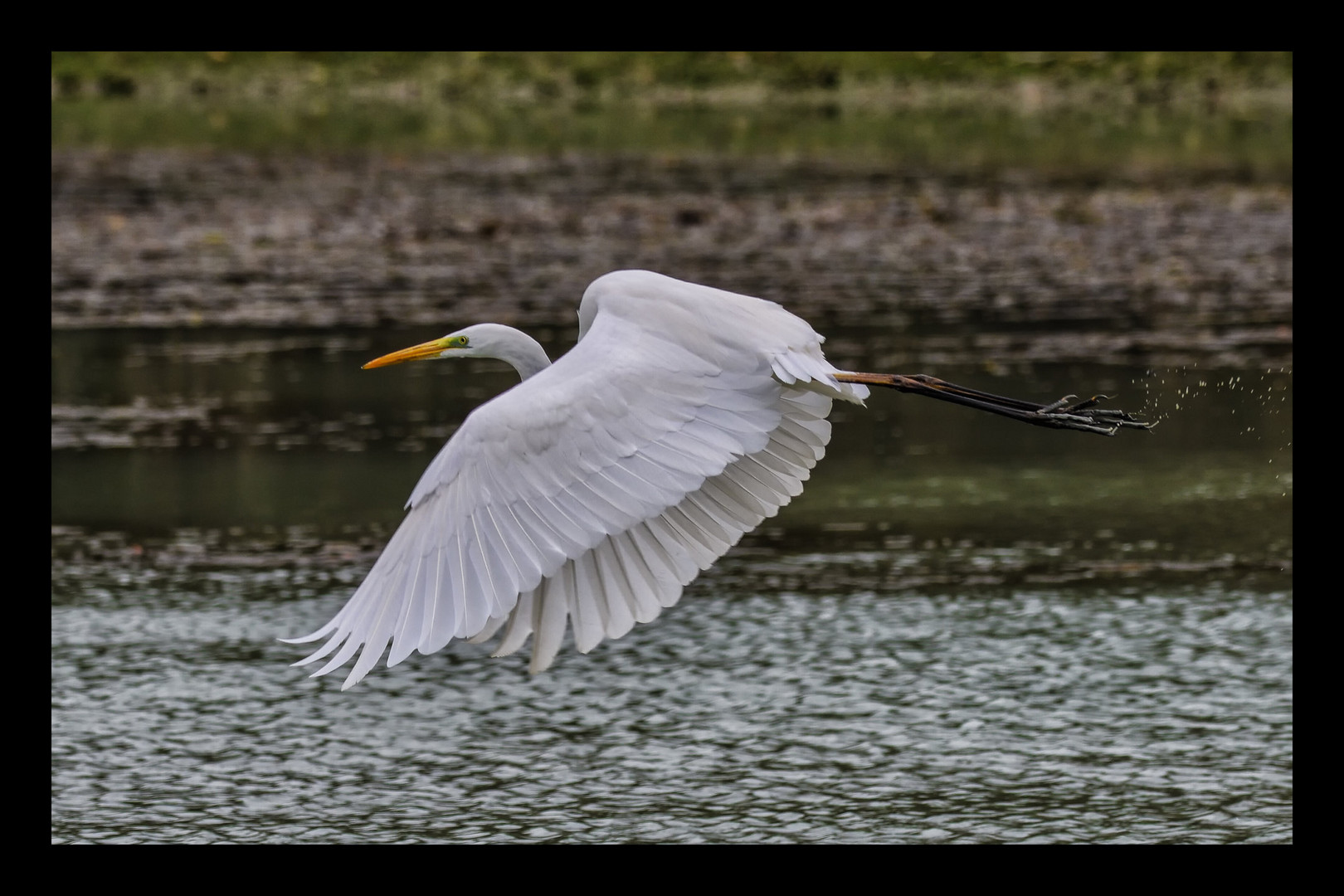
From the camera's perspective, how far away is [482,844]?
5809 millimetres

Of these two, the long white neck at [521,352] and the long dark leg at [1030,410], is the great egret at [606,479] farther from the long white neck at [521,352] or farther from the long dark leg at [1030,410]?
the long dark leg at [1030,410]

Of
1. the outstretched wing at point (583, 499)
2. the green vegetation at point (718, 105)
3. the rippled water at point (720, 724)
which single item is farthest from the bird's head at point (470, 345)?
the green vegetation at point (718, 105)

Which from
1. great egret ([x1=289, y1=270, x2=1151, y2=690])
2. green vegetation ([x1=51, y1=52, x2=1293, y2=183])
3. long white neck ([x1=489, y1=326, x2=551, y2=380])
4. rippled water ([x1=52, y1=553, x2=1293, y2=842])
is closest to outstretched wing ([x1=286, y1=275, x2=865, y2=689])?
great egret ([x1=289, y1=270, x2=1151, y2=690])

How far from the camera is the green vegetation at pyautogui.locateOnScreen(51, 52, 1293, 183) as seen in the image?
21.7m

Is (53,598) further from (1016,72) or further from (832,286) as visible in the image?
(1016,72)

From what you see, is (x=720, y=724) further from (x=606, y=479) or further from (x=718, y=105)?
(x=718, y=105)

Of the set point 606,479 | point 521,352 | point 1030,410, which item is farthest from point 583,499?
point 1030,410

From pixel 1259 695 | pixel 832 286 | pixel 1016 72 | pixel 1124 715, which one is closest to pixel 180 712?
pixel 1124 715

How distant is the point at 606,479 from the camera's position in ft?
13.9

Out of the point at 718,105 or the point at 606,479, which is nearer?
the point at 606,479

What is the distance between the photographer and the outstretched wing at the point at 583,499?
4.03 m

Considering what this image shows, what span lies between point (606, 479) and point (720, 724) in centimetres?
259

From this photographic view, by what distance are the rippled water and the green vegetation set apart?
41.3ft

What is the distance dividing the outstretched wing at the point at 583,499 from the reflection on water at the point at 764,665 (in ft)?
5.47
